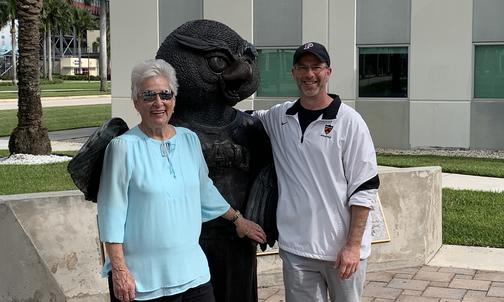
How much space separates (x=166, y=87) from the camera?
2535mm

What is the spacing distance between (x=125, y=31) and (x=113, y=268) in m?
14.8

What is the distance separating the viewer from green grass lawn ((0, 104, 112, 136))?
2070 cm

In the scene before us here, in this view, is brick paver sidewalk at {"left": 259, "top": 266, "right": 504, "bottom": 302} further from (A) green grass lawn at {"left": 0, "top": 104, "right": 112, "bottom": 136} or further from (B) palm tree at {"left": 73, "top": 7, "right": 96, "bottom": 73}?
(B) palm tree at {"left": 73, "top": 7, "right": 96, "bottom": 73}

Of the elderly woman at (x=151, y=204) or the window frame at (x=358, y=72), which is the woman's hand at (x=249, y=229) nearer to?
the elderly woman at (x=151, y=204)

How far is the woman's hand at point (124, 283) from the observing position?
97.3 inches

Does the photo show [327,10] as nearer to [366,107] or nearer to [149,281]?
[366,107]

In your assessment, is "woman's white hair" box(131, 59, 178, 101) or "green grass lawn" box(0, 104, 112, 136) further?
"green grass lawn" box(0, 104, 112, 136)

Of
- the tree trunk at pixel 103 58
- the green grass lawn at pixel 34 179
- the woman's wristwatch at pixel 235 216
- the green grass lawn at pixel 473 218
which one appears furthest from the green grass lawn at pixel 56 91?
the woman's wristwatch at pixel 235 216

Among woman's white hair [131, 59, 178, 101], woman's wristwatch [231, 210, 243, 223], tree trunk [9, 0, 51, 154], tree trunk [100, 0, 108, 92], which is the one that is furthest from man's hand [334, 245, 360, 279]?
tree trunk [100, 0, 108, 92]

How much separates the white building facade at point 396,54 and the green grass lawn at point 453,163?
4.96 ft

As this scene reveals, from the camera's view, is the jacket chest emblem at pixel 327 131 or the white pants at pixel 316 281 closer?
the jacket chest emblem at pixel 327 131

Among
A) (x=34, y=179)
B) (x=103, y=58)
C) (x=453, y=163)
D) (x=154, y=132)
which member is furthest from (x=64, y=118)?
(x=103, y=58)

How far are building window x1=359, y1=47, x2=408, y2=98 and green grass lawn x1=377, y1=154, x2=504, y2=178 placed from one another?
2.12 metres

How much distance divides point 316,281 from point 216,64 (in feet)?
3.53
